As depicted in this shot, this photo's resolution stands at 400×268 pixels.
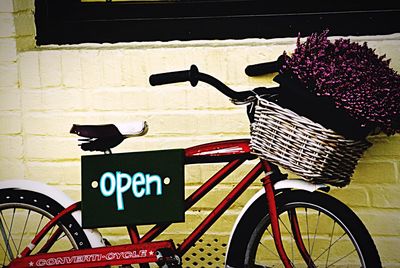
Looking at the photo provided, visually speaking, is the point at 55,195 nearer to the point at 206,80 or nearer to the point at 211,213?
the point at 211,213

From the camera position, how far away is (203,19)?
3285 mm

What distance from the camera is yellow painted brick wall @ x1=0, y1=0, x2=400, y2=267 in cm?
330

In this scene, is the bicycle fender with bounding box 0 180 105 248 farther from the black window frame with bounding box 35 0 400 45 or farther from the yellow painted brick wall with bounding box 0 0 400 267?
the black window frame with bounding box 35 0 400 45

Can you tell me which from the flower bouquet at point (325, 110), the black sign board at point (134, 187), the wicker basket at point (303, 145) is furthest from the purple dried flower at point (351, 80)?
the black sign board at point (134, 187)

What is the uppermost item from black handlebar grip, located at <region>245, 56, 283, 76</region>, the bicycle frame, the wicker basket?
black handlebar grip, located at <region>245, 56, 283, 76</region>

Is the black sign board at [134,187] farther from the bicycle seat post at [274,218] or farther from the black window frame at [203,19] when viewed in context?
the black window frame at [203,19]

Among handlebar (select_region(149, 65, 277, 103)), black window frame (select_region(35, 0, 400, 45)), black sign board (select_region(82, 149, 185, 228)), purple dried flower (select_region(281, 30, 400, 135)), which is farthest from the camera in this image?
black window frame (select_region(35, 0, 400, 45))

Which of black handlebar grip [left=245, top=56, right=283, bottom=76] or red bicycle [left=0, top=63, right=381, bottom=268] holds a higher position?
black handlebar grip [left=245, top=56, right=283, bottom=76]

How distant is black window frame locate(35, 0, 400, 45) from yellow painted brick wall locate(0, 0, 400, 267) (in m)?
0.04

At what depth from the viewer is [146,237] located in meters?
2.79

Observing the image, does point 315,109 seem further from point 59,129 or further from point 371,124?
point 59,129

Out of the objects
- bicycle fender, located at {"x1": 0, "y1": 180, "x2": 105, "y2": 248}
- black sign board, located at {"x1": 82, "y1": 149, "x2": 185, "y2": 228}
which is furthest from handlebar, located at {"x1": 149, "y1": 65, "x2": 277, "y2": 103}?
bicycle fender, located at {"x1": 0, "y1": 180, "x2": 105, "y2": 248}

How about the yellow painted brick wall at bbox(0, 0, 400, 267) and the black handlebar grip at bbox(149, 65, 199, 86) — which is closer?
the black handlebar grip at bbox(149, 65, 199, 86)

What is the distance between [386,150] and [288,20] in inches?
29.0
